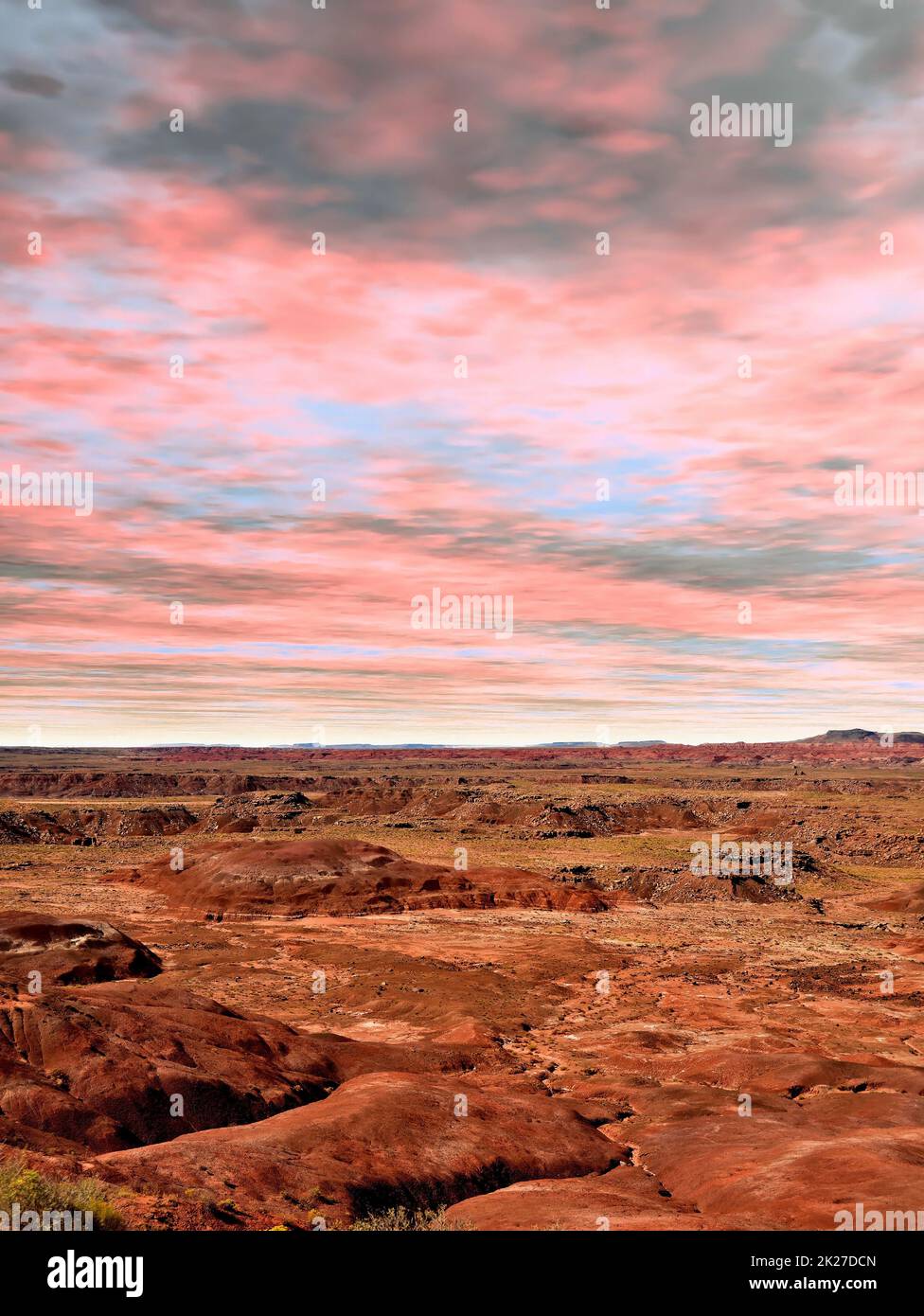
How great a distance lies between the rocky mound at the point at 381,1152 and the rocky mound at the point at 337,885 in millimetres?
48165

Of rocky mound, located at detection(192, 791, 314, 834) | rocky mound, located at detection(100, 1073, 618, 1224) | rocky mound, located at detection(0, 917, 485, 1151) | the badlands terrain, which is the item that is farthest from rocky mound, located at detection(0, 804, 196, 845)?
rocky mound, located at detection(100, 1073, 618, 1224)

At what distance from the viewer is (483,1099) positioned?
24.8 meters

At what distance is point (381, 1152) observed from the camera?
66.3 ft

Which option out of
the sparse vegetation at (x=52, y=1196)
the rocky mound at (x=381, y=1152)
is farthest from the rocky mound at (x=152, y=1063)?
the sparse vegetation at (x=52, y=1196)

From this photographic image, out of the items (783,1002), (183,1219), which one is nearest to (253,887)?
(783,1002)

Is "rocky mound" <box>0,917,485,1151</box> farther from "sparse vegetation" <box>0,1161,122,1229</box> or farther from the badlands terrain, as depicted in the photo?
"sparse vegetation" <box>0,1161,122,1229</box>

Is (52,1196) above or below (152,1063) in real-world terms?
above

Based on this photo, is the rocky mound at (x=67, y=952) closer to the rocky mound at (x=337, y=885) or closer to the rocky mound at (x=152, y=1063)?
the rocky mound at (x=152, y=1063)

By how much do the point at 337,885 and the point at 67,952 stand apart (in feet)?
105

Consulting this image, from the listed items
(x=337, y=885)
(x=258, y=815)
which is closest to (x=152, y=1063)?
(x=337, y=885)
